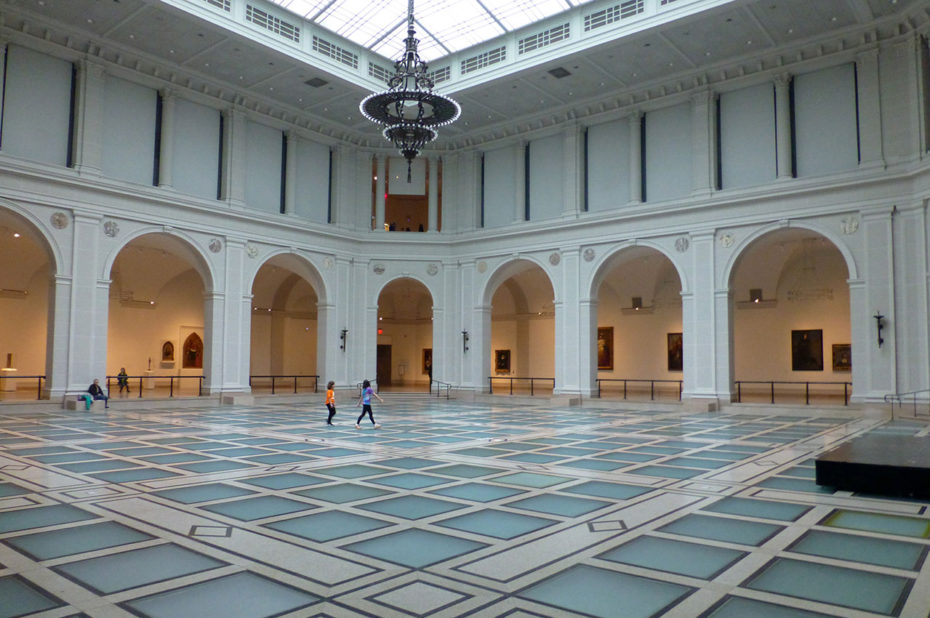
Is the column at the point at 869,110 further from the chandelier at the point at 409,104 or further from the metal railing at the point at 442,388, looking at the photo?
the metal railing at the point at 442,388

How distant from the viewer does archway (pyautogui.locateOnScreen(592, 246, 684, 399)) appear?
2833 cm

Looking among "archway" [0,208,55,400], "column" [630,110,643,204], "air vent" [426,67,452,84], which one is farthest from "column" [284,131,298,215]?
"column" [630,110,643,204]

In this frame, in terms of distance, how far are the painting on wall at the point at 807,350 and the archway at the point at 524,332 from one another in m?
10.4

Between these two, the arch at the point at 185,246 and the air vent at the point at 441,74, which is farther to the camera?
the air vent at the point at 441,74

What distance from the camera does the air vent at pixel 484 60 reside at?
22062 millimetres

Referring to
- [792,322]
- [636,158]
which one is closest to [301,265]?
[636,158]

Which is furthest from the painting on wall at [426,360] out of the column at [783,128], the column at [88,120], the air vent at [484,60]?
the column at [783,128]

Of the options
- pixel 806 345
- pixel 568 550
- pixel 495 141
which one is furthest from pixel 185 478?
pixel 806 345

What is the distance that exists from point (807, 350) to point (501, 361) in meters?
14.0

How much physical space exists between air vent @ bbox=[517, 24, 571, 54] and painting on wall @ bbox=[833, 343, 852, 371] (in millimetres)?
15163

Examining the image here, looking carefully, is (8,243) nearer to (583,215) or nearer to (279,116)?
(279,116)

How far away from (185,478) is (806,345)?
23837 mm

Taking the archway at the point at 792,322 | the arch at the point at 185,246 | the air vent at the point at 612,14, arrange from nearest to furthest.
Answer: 1. the air vent at the point at 612,14
2. the arch at the point at 185,246
3. the archway at the point at 792,322

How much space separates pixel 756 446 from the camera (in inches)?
456
